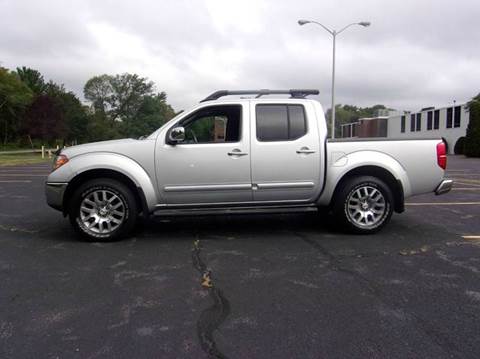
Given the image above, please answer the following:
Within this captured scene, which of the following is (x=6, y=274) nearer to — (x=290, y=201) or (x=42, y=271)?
(x=42, y=271)

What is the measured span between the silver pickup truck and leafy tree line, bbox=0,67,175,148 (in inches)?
801

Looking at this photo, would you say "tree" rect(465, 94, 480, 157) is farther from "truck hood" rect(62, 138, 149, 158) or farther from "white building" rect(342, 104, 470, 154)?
"truck hood" rect(62, 138, 149, 158)

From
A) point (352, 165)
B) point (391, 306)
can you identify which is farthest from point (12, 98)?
point (391, 306)

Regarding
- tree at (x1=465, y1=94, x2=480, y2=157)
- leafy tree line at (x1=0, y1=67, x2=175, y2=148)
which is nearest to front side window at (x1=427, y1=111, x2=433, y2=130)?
tree at (x1=465, y1=94, x2=480, y2=157)

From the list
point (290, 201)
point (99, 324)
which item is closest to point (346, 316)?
point (99, 324)

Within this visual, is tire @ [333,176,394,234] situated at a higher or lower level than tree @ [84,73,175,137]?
lower

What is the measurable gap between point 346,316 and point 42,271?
3.09 metres

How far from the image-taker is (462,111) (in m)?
52.2

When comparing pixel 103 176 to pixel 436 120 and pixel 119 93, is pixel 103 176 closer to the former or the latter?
pixel 436 120

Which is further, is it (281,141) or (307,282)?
(281,141)

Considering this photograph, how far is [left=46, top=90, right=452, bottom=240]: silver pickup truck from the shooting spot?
5891mm

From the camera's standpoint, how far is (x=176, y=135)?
19.4ft

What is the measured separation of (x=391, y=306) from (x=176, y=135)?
11.1ft

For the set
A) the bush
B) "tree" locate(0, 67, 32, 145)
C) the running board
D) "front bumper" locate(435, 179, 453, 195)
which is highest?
"tree" locate(0, 67, 32, 145)
